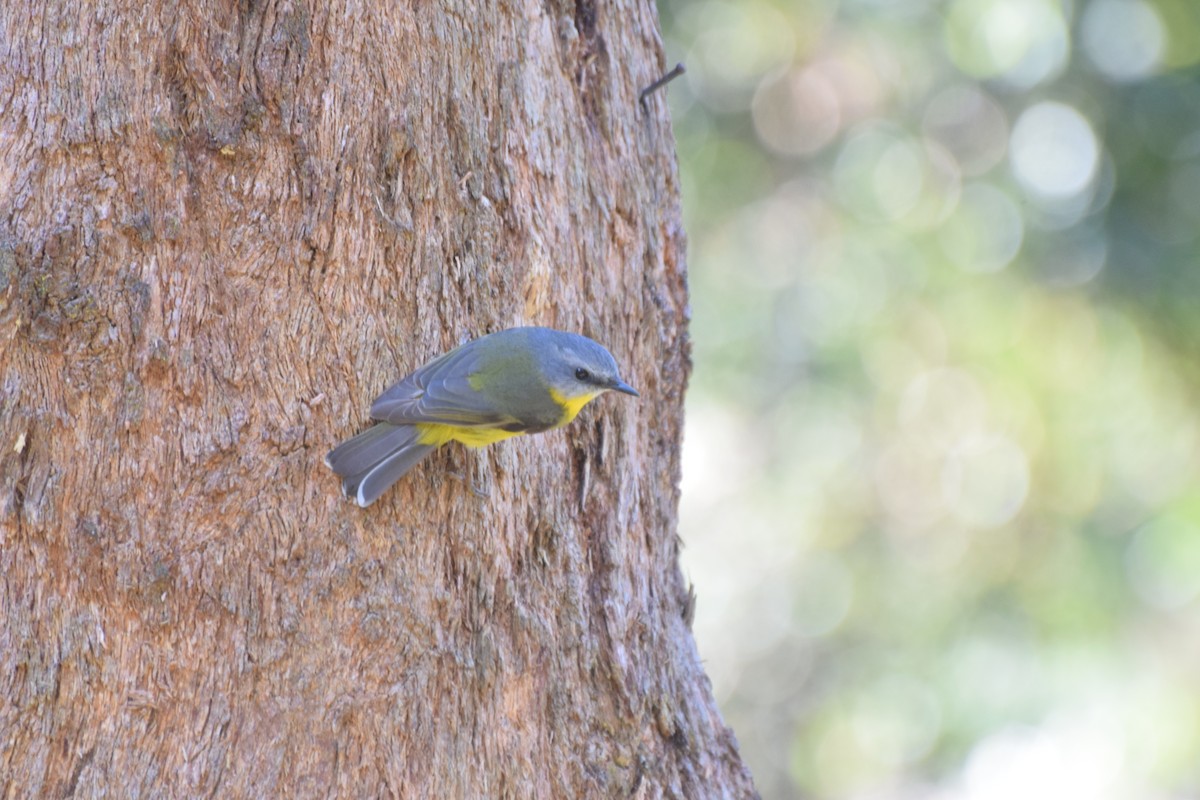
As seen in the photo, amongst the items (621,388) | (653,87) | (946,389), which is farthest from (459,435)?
(946,389)

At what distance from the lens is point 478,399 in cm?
264

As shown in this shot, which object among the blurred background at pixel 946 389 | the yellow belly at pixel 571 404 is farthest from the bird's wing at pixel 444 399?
the blurred background at pixel 946 389

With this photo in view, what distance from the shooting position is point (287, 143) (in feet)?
8.46

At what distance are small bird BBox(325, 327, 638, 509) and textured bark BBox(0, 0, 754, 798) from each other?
0.24 ft

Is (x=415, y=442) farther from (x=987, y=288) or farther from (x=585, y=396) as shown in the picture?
(x=987, y=288)

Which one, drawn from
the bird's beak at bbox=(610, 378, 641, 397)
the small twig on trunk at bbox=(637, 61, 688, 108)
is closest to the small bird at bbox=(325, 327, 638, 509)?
the bird's beak at bbox=(610, 378, 641, 397)

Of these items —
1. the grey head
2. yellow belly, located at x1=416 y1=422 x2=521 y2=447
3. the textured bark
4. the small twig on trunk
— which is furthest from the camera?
the small twig on trunk

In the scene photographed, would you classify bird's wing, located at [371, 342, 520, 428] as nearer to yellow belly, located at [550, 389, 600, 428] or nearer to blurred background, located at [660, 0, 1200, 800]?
yellow belly, located at [550, 389, 600, 428]

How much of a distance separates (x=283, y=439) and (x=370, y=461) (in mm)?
203

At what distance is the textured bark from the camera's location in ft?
7.77

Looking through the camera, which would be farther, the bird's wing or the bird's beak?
the bird's beak

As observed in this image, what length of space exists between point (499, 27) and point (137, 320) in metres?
1.15

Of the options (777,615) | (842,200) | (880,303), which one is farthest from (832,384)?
(777,615)

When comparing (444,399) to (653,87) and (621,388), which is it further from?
(653,87)
